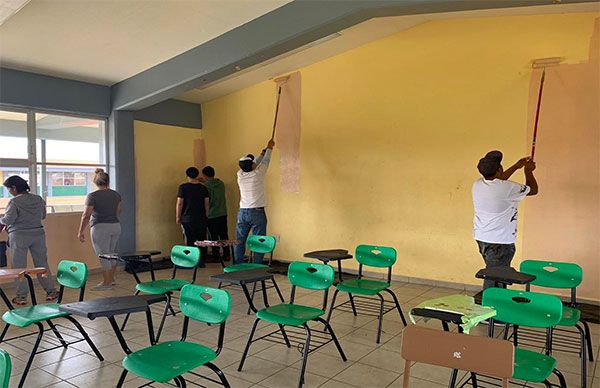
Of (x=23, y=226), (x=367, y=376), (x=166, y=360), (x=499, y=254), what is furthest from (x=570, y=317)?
(x=23, y=226)

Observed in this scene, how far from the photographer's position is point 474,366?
183cm

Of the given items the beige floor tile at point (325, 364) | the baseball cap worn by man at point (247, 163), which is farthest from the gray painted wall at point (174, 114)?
the beige floor tile at point (325, 364)

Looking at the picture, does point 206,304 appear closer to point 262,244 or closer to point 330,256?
point 330,256

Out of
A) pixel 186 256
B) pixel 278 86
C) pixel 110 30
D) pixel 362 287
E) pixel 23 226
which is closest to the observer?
pixel 362 287

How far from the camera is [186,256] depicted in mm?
4074

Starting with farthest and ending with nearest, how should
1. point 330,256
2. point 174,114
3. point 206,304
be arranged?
point 174,114, point 330,256, point 206,304

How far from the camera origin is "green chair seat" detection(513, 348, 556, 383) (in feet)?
6.93

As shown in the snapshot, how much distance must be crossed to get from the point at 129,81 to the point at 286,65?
217 centimetres

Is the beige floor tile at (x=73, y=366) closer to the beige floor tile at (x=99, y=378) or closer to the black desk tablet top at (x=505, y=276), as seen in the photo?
the beige floor tile at (x=99, y=378)

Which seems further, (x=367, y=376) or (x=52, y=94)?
(x=52, y=94)

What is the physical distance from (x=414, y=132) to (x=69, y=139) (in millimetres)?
4610

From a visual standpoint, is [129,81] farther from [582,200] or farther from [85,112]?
[582,200]

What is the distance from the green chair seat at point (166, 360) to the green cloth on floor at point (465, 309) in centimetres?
115

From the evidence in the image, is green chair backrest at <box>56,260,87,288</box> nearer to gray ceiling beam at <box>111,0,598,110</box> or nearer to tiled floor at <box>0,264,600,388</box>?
tiled floor at <box>0,264,600,388</box>
